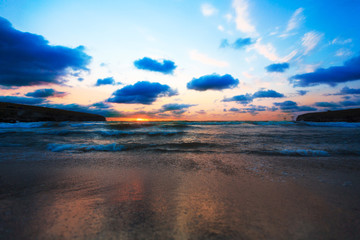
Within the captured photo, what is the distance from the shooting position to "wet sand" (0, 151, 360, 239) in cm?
109

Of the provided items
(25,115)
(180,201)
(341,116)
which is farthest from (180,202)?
(341,116)

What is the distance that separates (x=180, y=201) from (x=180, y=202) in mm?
23

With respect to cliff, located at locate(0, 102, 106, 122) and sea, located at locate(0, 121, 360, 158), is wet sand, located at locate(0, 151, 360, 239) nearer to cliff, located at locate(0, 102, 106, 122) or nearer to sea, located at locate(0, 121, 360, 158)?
sea, located at locate(0, 121, 360, 158)

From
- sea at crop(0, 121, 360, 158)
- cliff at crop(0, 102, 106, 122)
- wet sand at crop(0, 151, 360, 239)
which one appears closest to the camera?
wet sand at crop(0, 151, 360, 239)

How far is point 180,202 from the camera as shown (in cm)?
152

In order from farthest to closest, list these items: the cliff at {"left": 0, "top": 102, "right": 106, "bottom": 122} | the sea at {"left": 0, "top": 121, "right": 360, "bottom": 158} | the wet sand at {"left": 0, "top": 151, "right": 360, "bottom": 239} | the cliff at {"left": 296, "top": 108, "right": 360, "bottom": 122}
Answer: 1. the cliff at {"left": 296, "top": 108, "right": 360, "bottom": 122}
2. the cliff at {"left": 0, "top": 102, "right": 106, "bottom": 122}
3. the sea at {"left": 0, "top": 121, "right": 360, "bottom": 158}
4. the wet sand at {"left": 0, "top": 151, "right": 360, "bottom": 239}

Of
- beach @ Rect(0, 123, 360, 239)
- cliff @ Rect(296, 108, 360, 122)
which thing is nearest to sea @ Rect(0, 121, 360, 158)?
beach @ Rect(0, 123, 360, 239)

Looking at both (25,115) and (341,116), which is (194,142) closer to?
(25,115)

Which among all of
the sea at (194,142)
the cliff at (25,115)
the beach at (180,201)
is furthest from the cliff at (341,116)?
the cliff at (25,115)

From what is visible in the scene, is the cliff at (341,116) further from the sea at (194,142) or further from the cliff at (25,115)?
the cliff at (25,115)

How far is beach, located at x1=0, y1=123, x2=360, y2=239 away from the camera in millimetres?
1092

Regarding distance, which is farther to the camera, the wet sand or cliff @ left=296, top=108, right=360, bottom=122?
cliff @ left=296, top=108, right=360, bottom=122

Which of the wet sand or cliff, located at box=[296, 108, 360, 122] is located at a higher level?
cliff, located at box=[296, 108, 360, 122]

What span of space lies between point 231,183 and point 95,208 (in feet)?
5.16
